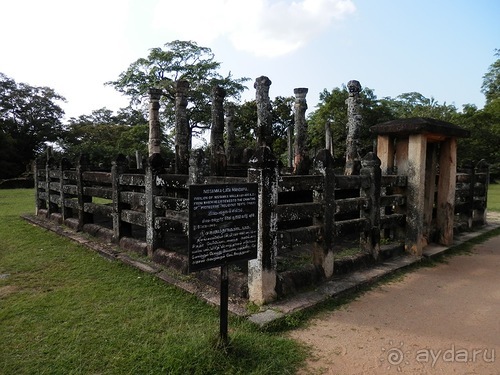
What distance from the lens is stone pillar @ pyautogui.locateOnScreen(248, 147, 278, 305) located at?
3764 mm

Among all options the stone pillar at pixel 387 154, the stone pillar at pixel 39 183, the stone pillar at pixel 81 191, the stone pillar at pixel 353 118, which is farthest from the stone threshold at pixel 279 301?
the stone pillar at pixel 353 118

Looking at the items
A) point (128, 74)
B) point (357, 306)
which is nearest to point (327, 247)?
point (357, 306)

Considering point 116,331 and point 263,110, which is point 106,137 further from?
point 116,331

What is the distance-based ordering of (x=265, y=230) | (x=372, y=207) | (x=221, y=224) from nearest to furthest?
(x=221, y=224), (x=265, y=230), (x=372, y=207)

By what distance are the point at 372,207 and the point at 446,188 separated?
91.1 inches

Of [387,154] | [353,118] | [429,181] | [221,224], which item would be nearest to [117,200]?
[221,224]

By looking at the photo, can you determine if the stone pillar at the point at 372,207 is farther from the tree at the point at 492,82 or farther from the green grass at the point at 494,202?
the tree at the point at 492,82

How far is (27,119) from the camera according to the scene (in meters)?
34.2

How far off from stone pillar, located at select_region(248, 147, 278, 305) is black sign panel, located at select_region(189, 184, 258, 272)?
716mm

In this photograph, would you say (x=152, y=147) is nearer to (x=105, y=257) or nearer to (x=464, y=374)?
(x=105, y=257)

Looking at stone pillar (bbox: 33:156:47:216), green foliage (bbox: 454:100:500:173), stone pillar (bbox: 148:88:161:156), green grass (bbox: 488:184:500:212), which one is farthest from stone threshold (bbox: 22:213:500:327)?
green foliage (bbox: 454:100:500:173)

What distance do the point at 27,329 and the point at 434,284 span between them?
4923mm

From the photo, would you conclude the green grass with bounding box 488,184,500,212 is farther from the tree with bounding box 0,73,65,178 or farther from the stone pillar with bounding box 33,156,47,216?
the tree with bounding box 0,73,65,178

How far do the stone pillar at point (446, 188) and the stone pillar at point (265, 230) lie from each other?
441 cm
